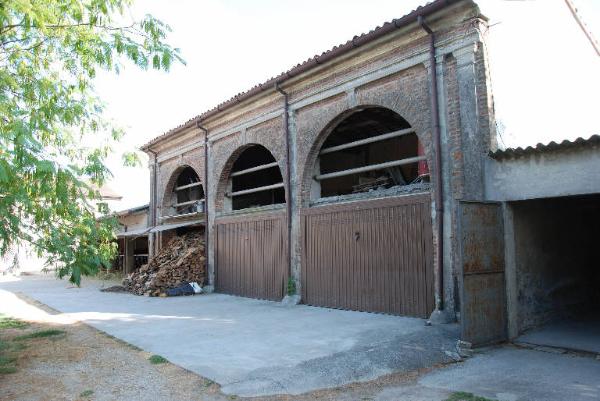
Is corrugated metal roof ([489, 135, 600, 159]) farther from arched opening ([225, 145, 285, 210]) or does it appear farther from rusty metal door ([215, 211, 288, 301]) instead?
arched opening ([225, 145, 285, 210])

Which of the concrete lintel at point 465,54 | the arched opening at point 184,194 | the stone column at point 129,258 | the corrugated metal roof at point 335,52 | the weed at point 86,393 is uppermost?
the corrugated metal roof at point 335,52

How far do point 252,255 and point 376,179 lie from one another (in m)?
4.15

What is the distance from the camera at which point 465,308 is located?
631 cm

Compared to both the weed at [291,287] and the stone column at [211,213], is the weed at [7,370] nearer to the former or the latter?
the weed at [291,287]

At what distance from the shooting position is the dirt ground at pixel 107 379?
494 centimetres

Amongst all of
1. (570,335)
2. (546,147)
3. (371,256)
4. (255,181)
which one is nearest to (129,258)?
(255,181)

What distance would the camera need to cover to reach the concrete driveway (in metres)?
5.50

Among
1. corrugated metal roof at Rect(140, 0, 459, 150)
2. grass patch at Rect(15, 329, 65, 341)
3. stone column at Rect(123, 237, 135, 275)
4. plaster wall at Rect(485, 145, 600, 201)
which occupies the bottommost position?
grass patch at Rect(15, 329, 65, 341)

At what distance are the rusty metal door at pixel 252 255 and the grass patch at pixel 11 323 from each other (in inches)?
213

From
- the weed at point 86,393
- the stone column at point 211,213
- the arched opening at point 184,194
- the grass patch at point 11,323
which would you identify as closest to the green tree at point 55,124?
the weed at point 86,393

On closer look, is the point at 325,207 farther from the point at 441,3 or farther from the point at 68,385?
the point at 68,385

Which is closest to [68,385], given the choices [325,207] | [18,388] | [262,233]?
[18,388]

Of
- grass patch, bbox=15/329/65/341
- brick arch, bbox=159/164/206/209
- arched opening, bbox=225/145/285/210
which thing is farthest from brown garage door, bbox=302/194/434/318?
brick arch, bbox=159/164/206/209

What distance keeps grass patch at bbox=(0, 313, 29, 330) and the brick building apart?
5.43 metres
